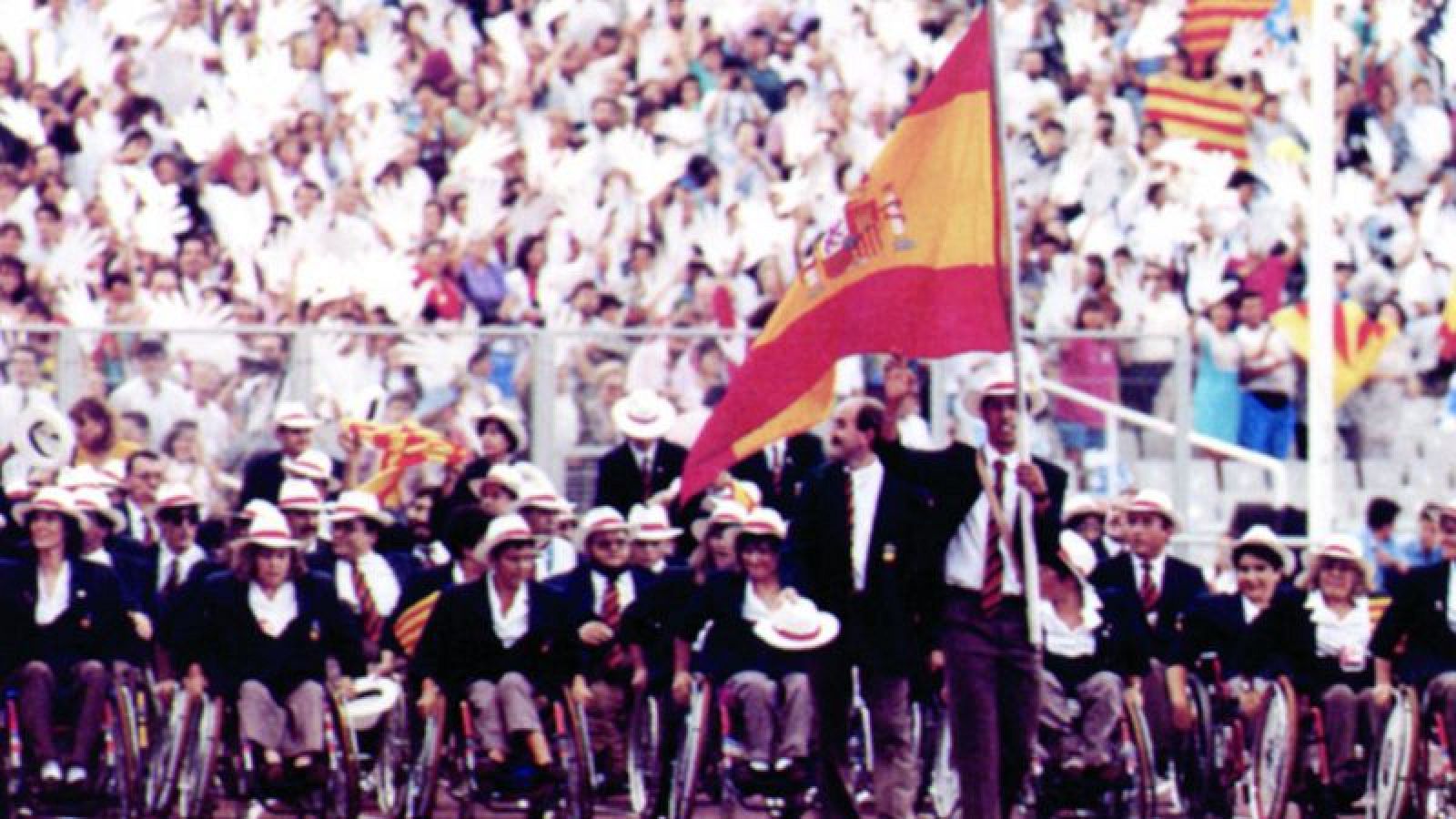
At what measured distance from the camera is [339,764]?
23.2 meters

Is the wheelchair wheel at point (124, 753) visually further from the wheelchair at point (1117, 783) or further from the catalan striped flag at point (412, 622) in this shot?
the wheelchair at point (1117, 783)

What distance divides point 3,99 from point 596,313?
3.55 m

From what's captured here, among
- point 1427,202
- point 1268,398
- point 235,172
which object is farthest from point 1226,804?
point 1427,202

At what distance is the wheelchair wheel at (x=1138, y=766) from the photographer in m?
23.2

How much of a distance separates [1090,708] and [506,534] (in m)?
2.53

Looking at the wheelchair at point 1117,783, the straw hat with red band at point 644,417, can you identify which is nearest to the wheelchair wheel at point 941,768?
the wheelchair at point 1117,783

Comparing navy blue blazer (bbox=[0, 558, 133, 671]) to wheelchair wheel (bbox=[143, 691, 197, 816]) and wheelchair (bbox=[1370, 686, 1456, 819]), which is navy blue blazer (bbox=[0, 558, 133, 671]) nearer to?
wheelchair wheel (bbox=[143, 691, 197, 816])

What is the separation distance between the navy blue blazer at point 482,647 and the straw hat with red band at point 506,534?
240mm

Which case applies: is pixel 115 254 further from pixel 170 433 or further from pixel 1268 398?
pixel 1268 398

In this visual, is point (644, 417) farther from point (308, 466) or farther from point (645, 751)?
point (645, 751)

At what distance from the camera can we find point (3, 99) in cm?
3080

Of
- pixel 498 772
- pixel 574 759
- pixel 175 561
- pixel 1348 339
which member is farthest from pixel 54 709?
pixel 1348 339

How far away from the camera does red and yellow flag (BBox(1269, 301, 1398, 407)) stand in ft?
103

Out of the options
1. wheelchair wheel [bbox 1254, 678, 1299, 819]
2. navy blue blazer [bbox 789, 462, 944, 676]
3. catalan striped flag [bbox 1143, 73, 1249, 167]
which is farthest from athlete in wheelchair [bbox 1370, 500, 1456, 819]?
catalan striped flag [bbox 1143, 73, 1249, 167]
